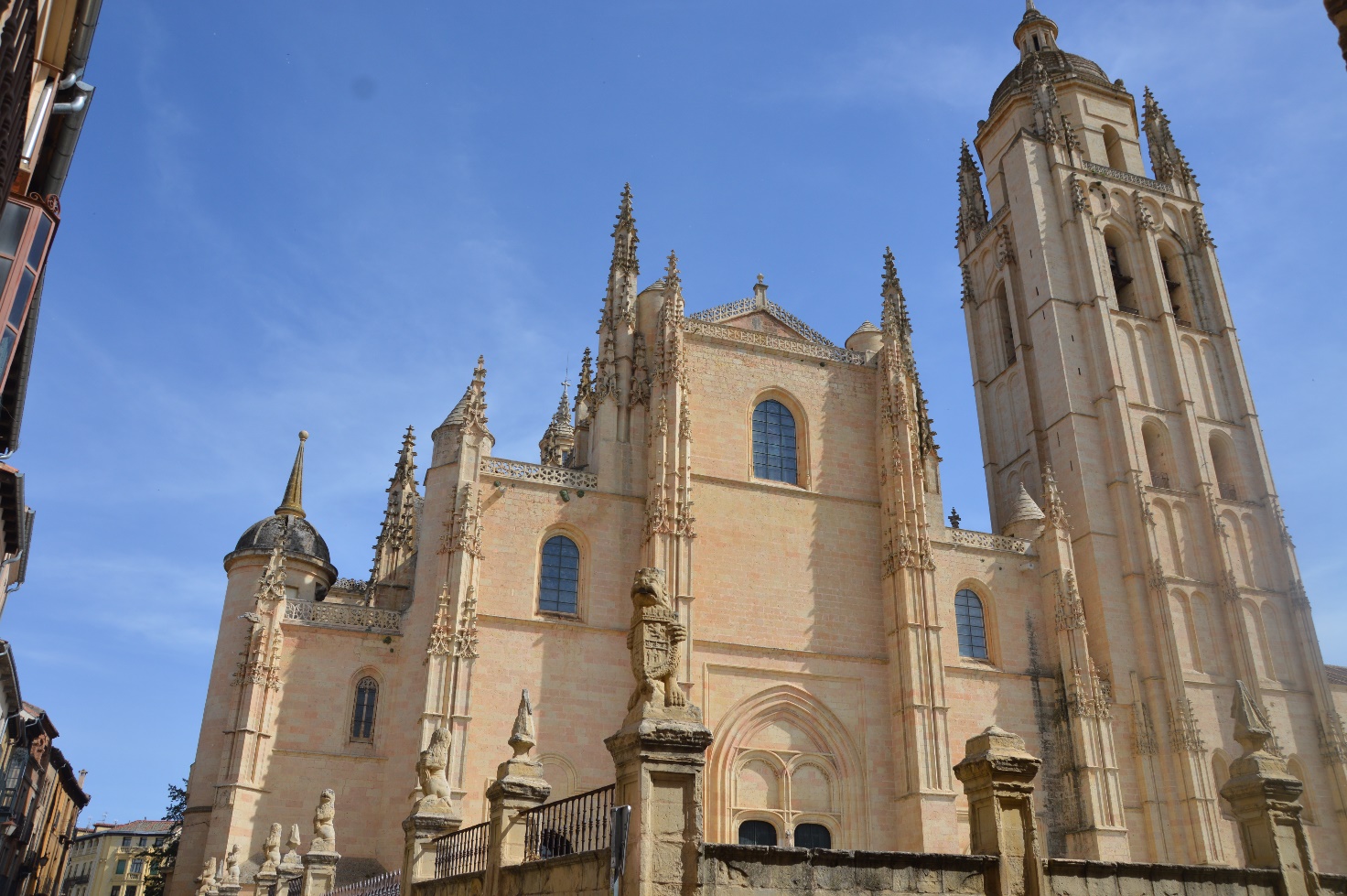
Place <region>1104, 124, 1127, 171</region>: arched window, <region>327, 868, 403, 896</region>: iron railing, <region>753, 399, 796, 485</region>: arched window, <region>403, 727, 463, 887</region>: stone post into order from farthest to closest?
<region>1104, 124, 1127, 171</region>: arched window → <region>753, 399, 796, 485</region>: arched window → <region>327, 868, 403, 896</region>: iron railing → <region>403, 727, 463, 887</region>: stone post

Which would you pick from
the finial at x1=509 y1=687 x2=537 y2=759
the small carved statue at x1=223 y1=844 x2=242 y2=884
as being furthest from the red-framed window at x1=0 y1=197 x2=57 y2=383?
the small carved statue at x1=223 y1=844 x2=242 y2=884

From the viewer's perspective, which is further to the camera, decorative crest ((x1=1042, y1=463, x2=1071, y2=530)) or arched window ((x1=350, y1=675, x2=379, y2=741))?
decorative crest ((x1=1042, y1=463, x2=1071, y2=530))

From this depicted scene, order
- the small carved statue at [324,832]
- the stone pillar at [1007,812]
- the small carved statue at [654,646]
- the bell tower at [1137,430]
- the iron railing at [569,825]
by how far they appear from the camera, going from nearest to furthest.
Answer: the small carved statue at [654,646]
the iron railing at [569,825]
the stone pillar at [1007,812]
the small carved statue at [324,832]
the bell tower at [1137,430]

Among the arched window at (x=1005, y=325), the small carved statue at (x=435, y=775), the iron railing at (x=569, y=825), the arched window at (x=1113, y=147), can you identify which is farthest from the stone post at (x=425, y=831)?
the arched window at (x=1113, y=147)

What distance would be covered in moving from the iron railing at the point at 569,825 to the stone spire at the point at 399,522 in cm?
1850

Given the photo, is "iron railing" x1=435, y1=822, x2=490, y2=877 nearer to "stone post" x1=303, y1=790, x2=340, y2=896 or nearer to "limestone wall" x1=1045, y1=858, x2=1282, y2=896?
"stone post" x1=303, y1=790, x2=340, y2=896

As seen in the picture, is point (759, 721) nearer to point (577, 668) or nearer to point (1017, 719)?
point (577, 668)

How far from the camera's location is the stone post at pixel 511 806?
9727mm

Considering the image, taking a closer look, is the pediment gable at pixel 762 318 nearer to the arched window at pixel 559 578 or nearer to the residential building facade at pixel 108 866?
the arched window at pixel 559 578

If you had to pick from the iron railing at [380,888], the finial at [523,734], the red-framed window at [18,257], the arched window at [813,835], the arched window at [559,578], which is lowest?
the iron railing at [380,888]

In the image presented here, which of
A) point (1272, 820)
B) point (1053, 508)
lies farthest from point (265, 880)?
point (1053, 508)

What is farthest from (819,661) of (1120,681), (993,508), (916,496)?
(993,508)

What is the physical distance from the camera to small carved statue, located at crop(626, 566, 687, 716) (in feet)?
26.1

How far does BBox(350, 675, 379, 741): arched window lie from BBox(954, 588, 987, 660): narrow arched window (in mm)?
14029
